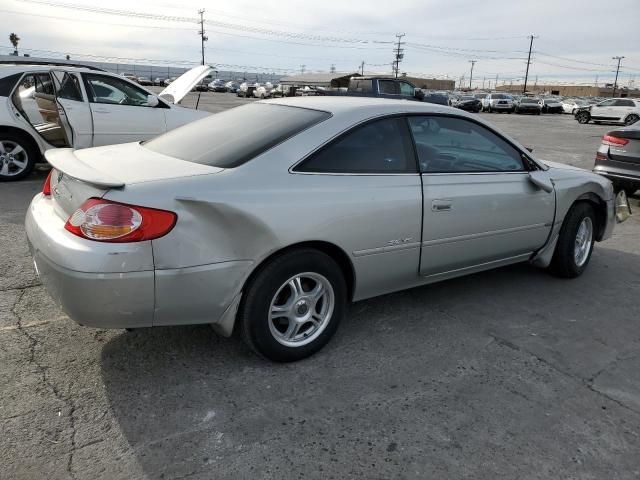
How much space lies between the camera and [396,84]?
73.2 ft

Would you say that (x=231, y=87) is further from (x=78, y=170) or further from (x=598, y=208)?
(x=78, y=170)

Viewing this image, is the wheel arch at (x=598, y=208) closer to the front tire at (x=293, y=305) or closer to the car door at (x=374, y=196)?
the car door at (x=374, y=196)

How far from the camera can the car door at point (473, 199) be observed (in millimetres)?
3512

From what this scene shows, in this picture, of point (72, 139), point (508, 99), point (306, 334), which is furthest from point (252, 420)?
point (508, 99)

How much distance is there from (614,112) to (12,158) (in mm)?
30059

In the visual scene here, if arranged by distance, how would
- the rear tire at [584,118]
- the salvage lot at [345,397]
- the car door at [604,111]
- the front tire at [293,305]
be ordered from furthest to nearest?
the rear tire at [584,118] < the car door at [604,111] < the front tire at [293,305] < the salvage lot at [345,397]

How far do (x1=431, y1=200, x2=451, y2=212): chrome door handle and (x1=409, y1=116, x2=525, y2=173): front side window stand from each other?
216mm

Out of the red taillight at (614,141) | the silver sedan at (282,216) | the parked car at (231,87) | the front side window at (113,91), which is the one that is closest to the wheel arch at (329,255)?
the silver sedan at (282,216)

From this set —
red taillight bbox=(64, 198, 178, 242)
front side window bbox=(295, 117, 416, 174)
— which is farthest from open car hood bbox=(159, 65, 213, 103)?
red taillight bbox=(64, 198, 178, 242)

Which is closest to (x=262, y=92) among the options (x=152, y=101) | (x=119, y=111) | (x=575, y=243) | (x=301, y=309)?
(x=152, y=101)

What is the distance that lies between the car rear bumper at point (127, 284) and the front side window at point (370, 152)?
78cm

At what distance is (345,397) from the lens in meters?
2.79

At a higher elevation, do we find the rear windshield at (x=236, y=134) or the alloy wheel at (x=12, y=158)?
the rear windshield at (x=236, y=134)

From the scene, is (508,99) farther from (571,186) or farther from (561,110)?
(571,186)
